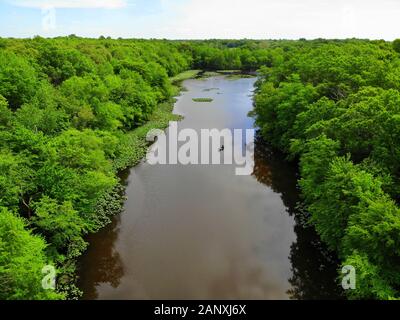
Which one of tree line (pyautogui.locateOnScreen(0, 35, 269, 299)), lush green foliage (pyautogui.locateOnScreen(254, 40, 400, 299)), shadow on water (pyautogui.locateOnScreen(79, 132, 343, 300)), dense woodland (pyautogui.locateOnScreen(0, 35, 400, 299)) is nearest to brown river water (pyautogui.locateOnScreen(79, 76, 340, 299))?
shadow on water (pyautogui.locateOnScreen(79, 132, 343, 300))

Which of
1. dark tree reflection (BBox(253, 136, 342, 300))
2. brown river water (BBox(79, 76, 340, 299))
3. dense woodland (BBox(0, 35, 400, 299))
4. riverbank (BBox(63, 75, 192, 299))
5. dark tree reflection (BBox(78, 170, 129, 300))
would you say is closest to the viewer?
dense woodland (BBox(0, 35, 400, 299))

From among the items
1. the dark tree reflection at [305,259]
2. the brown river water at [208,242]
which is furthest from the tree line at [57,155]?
the dark tree reflection at [305,259]

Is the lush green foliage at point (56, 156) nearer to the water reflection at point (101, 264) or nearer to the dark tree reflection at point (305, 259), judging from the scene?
the water reflection at point (101, 264)

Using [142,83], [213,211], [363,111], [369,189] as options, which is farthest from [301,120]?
[142,83]

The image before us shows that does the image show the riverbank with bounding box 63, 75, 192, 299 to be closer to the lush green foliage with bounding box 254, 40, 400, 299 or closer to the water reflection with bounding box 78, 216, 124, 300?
the water reflection with bounding box 78, 216, 124, 300

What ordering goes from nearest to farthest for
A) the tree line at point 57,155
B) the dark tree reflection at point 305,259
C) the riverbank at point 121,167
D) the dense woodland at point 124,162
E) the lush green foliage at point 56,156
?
1. the dense woodland at point 124,162
2. the lush green foliage at point 56,156
3. the tree line at point 57,155
4. the dark tree reflection at point 305,259
5. the riverbank at point 121,167

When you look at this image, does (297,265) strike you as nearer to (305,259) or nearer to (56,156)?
(305,259)
